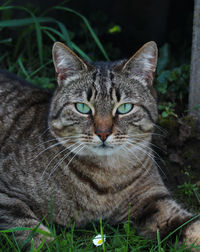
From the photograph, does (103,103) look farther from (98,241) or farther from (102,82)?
(98,241)

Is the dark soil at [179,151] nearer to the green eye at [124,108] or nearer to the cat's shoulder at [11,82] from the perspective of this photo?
the green eye at [124,108]

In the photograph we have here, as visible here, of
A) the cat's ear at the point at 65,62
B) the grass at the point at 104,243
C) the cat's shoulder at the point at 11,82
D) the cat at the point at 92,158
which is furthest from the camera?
the cat's shoulder at the point at 11,82

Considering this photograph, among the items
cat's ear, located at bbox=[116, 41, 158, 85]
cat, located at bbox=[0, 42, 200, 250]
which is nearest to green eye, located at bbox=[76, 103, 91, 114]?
cat, located at bbox=[0, 42, 200, 250]

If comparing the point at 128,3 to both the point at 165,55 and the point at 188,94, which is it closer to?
the point at 165,55

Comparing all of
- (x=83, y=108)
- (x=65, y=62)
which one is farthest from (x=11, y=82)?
(x=83, y=108)

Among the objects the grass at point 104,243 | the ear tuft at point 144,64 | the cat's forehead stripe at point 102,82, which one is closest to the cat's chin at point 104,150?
the cat's forehead stripe at point 102,82

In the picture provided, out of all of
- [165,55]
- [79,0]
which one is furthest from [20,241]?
[79,0]

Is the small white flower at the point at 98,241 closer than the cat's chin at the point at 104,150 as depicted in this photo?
Yes
